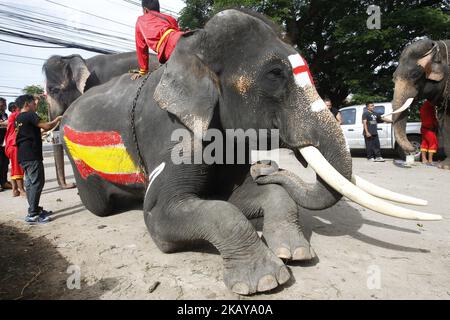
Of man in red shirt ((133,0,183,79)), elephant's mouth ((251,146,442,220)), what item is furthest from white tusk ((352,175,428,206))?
man in red shirt ((133,0,183,79))

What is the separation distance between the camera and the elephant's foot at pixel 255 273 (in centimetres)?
201

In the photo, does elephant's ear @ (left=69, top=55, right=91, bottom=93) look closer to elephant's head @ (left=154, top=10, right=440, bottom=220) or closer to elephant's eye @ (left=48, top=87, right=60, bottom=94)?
elephant's eye @ (left=48, top=87, right=60, bottom=94)

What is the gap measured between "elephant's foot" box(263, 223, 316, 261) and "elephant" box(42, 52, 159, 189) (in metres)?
3.55

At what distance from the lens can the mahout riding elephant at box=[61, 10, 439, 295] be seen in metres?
2.26

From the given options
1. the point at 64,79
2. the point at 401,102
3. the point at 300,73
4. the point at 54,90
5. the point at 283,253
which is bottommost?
the point at 283,253

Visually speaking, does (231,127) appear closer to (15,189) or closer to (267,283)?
(267,283)

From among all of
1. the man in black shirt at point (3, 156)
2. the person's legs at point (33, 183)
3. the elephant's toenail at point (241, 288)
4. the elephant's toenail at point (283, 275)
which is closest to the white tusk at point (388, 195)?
the elephant's toenail at point (283, 275)

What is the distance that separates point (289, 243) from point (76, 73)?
161 inches

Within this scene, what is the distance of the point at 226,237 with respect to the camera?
2.24m

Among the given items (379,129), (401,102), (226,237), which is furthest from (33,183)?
(379,129)

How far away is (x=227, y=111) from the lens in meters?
2.68

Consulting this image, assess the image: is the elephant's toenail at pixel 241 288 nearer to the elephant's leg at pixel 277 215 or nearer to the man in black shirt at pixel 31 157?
the elephant's leg at pixel 277 215
